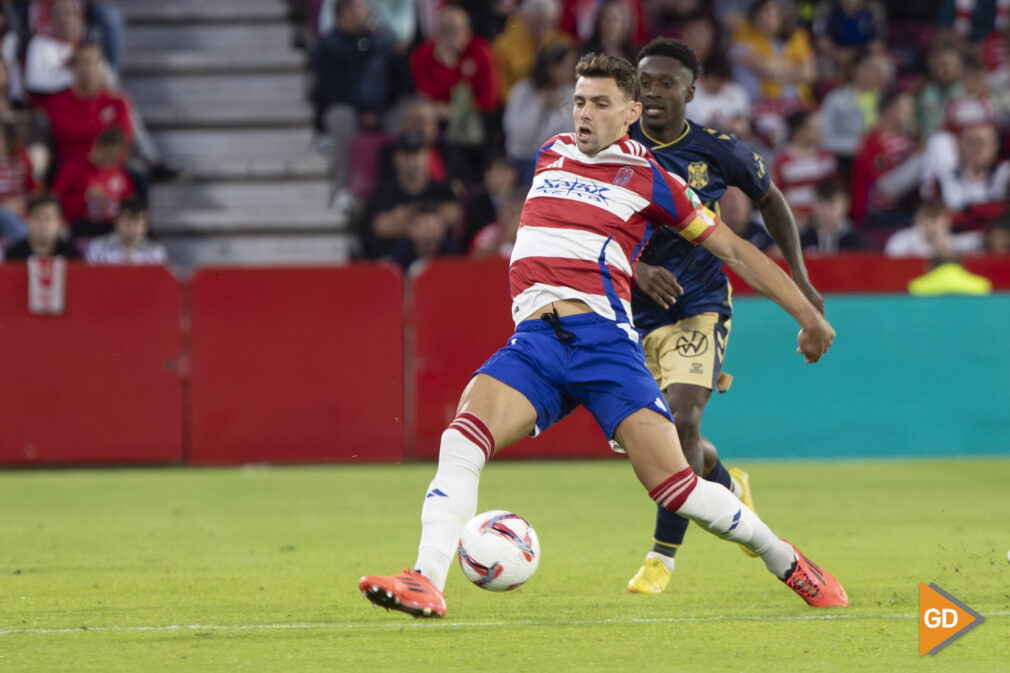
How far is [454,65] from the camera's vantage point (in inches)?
588

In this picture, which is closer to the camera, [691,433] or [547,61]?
[691,433]

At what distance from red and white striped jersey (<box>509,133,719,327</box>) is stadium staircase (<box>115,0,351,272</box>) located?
8.98 m

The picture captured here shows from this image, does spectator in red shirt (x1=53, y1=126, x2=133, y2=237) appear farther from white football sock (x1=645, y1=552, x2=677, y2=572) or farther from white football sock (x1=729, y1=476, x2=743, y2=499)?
white football sock (x1=645, y1=552, x2=677, y2=572)

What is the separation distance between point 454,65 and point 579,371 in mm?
9811

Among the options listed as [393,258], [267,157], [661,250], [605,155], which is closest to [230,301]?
[393,258]

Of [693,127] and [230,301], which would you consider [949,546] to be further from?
[230,301]

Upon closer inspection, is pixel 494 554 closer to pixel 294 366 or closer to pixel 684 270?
pixel 684 270

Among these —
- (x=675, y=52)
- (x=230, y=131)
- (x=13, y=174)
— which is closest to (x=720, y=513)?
(x=675, y=52)

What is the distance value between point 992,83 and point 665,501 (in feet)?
38.4

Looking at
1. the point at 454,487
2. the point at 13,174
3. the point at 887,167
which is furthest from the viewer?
the point at 887,167

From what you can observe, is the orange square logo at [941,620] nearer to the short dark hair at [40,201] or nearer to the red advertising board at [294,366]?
the red advertising board at [294,366]

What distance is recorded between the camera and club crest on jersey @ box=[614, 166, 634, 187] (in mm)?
5734

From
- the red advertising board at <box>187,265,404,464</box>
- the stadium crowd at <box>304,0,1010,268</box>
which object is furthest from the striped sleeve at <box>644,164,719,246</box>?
the stadium crowd at <box>304,0,1010,268</box>

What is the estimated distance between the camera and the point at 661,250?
22.5 ft
